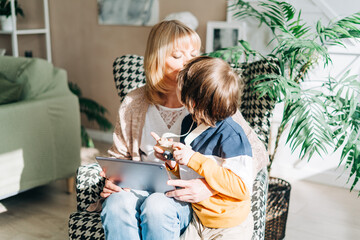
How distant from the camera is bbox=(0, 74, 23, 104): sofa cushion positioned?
2.34 meters

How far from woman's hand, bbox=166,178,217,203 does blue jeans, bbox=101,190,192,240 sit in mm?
54

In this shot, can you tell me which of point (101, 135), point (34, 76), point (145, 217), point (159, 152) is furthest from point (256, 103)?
point (101, 135)

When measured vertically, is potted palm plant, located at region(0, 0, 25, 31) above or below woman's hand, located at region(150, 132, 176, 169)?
above

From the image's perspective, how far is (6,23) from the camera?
355 cm

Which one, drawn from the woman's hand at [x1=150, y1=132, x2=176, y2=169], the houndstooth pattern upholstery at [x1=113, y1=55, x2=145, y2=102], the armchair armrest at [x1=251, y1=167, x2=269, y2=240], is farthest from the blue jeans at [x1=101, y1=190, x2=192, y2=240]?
the houndstooth pattern upholstery at [x1=113, y1=55, x2=145, y2=102]

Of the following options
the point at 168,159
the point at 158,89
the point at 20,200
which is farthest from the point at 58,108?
the point at 168,159

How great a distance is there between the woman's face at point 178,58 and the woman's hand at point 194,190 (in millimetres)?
445

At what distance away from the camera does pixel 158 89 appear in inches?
63.6

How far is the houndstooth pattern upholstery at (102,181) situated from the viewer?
1.50 meters

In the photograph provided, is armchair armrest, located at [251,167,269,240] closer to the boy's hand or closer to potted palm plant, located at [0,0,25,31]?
the boy's hand

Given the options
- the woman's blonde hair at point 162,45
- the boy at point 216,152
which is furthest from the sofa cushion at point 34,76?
the boy at point 216,152

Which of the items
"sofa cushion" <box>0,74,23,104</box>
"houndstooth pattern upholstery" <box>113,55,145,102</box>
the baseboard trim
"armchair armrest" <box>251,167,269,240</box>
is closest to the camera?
"armchair armrest" <box>251,167,269,240</box>

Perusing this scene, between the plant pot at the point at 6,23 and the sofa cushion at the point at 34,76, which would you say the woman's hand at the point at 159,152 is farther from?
the plant pot at the point at 6,23

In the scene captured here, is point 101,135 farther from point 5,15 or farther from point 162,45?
point 162,45
